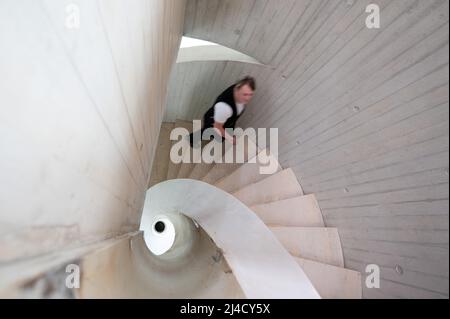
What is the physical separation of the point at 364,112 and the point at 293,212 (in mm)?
1230

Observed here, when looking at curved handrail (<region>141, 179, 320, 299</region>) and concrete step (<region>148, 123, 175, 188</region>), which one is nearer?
curved handrail (<region>141, 179, 320, 299</region>)

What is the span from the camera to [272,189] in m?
3.18

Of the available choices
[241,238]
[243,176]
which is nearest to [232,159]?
[243,176]

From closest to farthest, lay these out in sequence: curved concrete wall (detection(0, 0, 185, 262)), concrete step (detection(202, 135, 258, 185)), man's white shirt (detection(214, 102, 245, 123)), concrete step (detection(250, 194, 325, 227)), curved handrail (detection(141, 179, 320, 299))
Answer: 1. curved concrete wall (detection(0, 0, 185, 262))
2. curved handrail (detection(141, 179, 320, 299))
3. concrete step (detection(250, 194, 325, 227))
4. man's white shirt (detection(214, 102, 245, 123))
5. concrete step (detection(202, 135, 258, 185))

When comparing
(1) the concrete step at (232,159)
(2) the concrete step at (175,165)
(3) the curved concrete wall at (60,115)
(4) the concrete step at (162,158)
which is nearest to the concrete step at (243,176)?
(1) the concrete step at (232,159)

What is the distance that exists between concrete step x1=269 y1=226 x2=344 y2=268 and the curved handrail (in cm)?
19

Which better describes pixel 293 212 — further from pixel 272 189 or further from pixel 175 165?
pixel 175 165

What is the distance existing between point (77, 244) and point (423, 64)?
1534 mm

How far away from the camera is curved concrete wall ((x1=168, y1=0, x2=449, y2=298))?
1.36m

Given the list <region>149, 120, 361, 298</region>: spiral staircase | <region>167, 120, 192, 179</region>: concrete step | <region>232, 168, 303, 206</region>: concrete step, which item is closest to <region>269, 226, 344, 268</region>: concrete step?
<region>149, 120, 361, 298</region>: spiral staircase

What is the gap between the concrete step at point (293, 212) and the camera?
2.64 m

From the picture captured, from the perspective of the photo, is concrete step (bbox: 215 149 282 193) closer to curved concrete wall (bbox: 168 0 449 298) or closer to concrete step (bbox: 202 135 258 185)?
concrete step (bbox: 202 135 258 185)

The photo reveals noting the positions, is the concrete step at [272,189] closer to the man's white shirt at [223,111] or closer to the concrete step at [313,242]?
the concrete step at [313,242]

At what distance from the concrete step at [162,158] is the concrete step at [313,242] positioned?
2.17m
